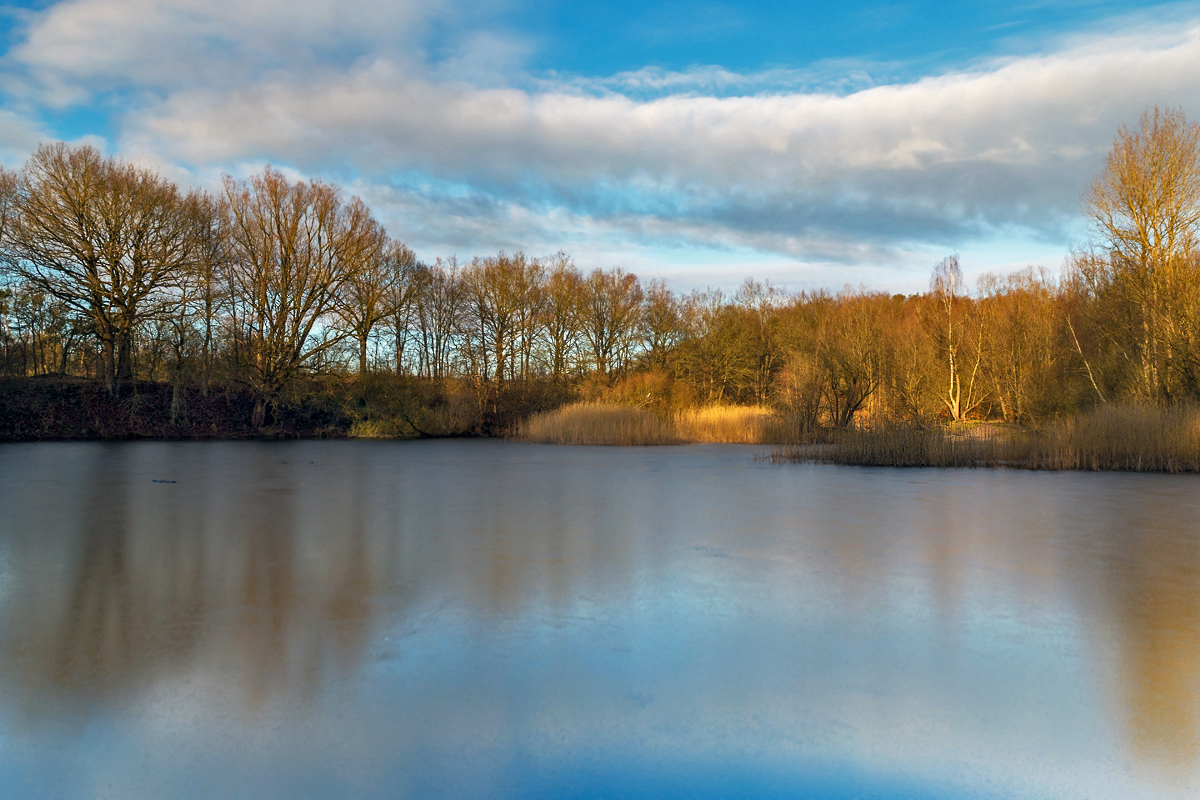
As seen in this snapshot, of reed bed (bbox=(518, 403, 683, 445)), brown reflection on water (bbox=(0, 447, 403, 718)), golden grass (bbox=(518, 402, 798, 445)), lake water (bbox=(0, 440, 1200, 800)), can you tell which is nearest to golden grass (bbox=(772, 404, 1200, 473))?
lake water (bbox=(0, 440, 1200, 800))

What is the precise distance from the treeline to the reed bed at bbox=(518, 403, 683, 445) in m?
2.63

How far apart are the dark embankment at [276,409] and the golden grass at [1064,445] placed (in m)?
12.0

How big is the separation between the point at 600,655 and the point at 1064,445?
436 inches

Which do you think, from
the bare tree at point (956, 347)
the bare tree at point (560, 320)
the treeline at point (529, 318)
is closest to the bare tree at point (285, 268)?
the treeline at point (529, 318)

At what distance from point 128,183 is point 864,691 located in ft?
72.8

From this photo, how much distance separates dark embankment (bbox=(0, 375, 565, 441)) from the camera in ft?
66.2

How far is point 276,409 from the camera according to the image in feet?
70.9

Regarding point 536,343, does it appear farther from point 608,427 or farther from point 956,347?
point 956,347

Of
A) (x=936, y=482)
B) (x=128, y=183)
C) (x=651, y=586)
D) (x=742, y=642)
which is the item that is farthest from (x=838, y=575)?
(x=128, y=183)

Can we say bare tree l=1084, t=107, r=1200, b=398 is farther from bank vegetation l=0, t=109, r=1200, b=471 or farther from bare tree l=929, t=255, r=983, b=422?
bare tree l=929, t=255, r=983, b=422

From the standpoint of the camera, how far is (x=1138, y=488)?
8.95 meters

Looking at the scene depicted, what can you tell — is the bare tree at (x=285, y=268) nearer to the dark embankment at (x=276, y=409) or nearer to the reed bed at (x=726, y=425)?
the dark embankment at (x=276, y=409)

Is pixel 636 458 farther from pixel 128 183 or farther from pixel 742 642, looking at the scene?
pixel 128 183

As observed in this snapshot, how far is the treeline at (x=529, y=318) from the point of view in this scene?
15164 mm
